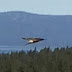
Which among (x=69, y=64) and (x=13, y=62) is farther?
(x=13, y=62)

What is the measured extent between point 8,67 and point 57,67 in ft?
21.5

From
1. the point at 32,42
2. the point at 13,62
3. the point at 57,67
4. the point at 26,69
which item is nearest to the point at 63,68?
the point at 57,67

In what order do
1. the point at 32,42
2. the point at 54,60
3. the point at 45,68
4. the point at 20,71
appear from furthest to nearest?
the point at 54,60, the point at 20,71, the point at 45,68, the point at 32,42

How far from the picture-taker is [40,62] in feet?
185

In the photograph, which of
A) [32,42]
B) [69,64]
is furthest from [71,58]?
[32,42]

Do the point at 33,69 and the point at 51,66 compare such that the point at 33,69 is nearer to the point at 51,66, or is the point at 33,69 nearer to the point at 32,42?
the point at 51,66

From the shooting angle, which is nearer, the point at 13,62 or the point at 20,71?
the point at 20,71

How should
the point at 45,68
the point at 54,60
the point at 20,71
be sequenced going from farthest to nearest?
the point at 54,60
the point at 20,71
the point at 45,68

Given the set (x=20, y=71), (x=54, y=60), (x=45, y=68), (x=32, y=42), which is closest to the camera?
(x=32, y=42)

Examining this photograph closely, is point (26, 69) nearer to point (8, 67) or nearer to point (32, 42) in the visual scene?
point (8, 67)

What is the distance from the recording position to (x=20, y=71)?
53656 millimetres

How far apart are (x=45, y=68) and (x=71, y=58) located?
8.50 m

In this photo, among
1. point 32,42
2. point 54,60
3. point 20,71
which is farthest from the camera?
point 54,60

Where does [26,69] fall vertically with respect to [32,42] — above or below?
below
